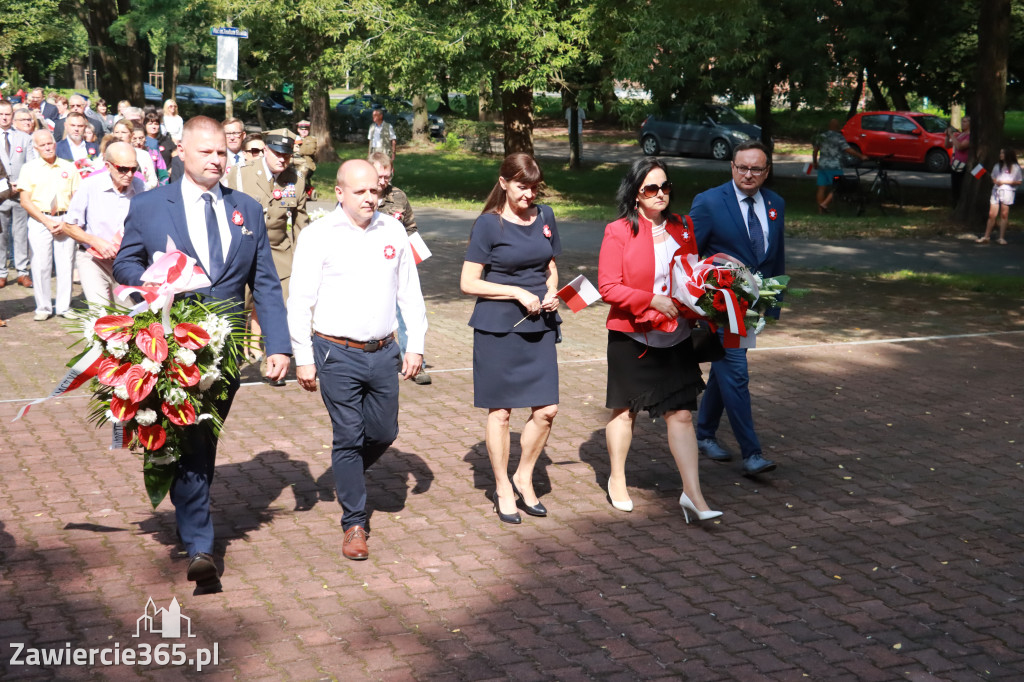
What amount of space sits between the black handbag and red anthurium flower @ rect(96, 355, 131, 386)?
128 inches

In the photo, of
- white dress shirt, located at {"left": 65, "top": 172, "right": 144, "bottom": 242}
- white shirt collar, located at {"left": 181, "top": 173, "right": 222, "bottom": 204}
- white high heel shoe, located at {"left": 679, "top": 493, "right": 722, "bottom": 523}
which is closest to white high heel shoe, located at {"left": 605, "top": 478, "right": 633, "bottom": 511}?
white high heel shoe, located at {"left": 679, "top": 493, "right": 722, "bottom": 523}

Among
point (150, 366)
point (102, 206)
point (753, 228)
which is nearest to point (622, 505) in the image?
point (753, 228)

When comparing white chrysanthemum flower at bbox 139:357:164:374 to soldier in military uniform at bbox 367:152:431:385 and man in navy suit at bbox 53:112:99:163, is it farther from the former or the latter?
man in navy suit at bbox 53:112:99:163

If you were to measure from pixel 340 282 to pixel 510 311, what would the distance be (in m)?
1.06

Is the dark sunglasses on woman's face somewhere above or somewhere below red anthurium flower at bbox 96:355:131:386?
above

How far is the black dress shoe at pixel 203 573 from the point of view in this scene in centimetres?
528

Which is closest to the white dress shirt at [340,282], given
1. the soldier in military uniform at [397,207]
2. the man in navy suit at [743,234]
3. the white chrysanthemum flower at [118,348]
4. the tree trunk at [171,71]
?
the white chrysanthemum flower at [118,348]

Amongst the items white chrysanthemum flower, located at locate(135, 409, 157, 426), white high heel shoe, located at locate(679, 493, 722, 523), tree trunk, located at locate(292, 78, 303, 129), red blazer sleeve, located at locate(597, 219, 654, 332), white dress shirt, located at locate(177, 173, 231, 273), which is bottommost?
white high heel shoe, located at locate(679, 493, 722, 523)

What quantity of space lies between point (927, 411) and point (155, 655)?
6561mm

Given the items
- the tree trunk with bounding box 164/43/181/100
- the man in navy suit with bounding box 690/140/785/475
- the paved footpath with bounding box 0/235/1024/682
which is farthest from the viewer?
the tree trunk with bounding box 164/43/181/100

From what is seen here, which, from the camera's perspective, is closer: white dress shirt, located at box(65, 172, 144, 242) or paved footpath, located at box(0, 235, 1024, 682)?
paved footpath, located at box(0, 235, 1024, 682)

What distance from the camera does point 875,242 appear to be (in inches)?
770

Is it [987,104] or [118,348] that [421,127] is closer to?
[987,104]

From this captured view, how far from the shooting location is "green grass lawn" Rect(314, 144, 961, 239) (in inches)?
835
